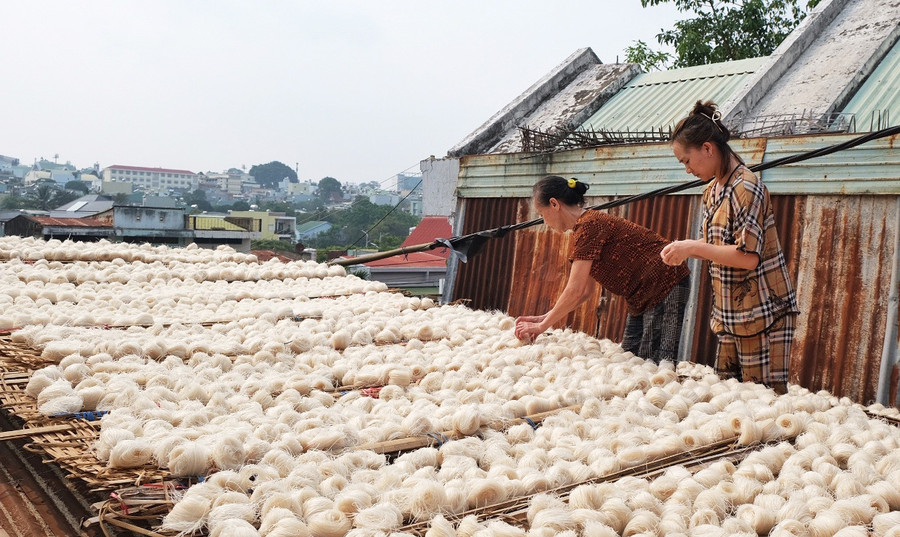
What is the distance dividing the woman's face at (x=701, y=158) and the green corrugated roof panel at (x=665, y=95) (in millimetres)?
4126

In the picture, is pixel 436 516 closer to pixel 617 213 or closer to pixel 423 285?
pixel 617 213

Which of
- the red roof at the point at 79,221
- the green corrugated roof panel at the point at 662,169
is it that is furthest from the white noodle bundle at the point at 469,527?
the red roof at the point at 79,221

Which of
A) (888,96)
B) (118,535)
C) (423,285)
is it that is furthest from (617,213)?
(423,285)

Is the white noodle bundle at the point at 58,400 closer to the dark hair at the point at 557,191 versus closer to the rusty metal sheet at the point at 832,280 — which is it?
the dark hair at the point at 557,191

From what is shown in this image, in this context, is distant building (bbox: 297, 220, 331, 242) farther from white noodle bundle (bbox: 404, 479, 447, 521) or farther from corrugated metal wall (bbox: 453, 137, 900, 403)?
white noodle bundle (bbox: 404, 479, 447, 521)

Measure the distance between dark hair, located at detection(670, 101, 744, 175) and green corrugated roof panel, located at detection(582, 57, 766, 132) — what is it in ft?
13.5

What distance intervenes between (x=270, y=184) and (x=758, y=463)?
159 m

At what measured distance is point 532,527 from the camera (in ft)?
5.83

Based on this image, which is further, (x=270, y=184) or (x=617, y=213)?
(x=270, y=184)

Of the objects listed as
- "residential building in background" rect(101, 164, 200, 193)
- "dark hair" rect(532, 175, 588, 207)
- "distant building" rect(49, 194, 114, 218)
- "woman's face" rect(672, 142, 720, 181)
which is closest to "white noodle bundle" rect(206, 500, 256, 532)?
"woman's face" rect(672, 142, 720, 181)

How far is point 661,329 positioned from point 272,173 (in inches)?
6278

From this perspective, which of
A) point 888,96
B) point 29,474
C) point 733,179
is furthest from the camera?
point 888,96

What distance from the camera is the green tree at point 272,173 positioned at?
6147 inches

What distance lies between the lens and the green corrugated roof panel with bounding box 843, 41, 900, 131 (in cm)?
572
